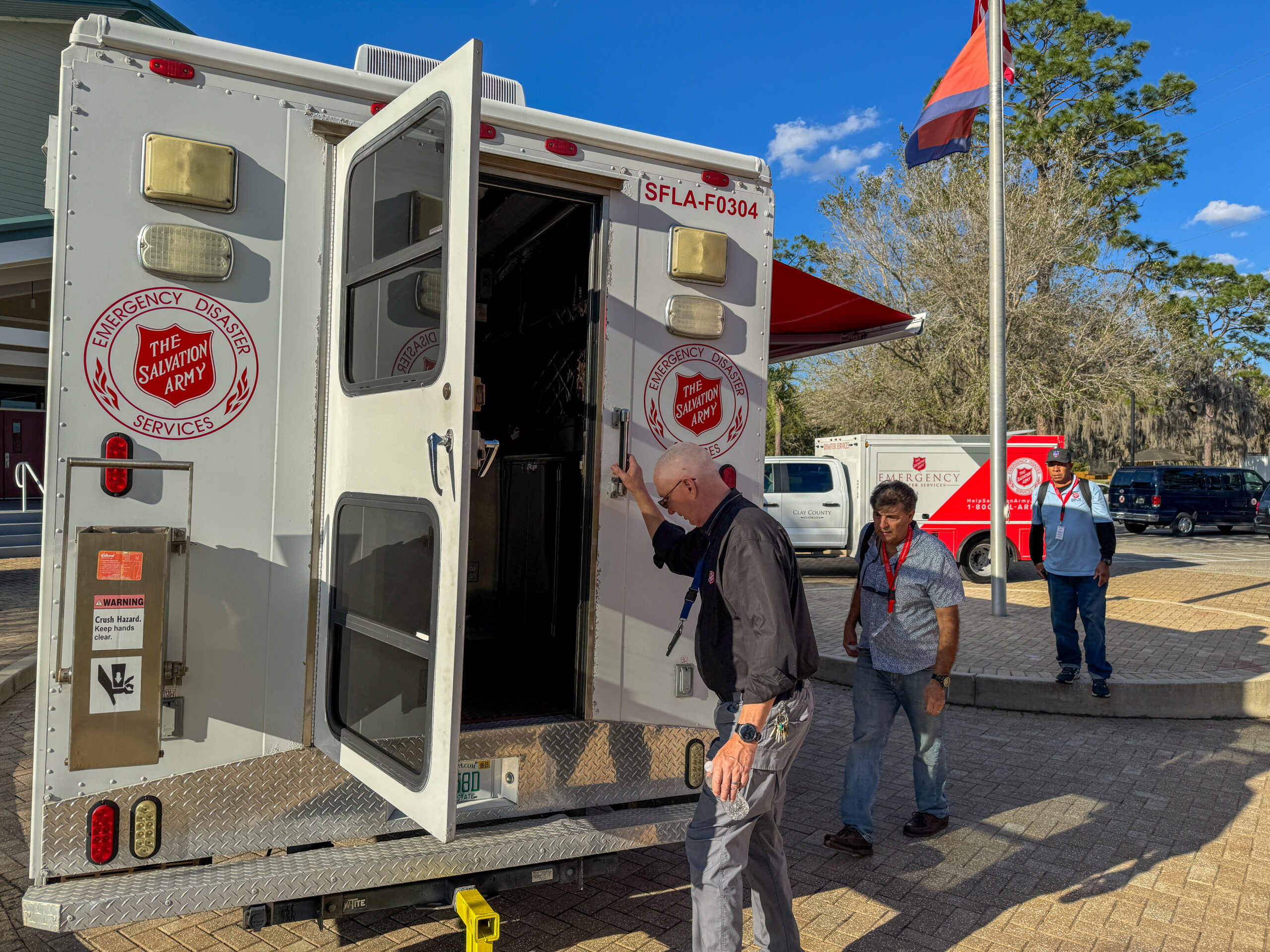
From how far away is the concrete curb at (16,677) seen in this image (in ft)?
22.2

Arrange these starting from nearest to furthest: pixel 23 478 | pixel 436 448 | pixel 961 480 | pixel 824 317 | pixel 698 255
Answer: pixel 436 448 < pixel 698 255 < pixel 824 317 < pixel 23 478 < pixel 961 480

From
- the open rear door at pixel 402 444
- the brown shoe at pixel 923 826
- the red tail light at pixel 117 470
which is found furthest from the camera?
the brown shoe at pixel 923 826

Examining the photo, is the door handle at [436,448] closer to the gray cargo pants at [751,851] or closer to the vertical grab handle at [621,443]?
the vertical grab handle at [621,443]

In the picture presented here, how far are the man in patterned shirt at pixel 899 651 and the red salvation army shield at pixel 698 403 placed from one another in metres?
1.03

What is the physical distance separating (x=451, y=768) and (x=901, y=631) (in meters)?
2.56

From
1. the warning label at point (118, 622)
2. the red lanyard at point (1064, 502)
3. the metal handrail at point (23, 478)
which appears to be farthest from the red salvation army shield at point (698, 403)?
the metal handrail at point (23, 478)

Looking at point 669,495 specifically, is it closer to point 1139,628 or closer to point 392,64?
point 392,64

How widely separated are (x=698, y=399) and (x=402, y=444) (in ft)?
4.47

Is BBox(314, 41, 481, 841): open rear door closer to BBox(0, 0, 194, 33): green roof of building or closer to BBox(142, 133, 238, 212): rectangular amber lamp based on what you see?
BBox(142, 133, 238, 212): rectangular amber lamp

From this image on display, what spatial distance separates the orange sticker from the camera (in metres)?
2.74

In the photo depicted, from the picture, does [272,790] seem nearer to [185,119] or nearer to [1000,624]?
[185,119]

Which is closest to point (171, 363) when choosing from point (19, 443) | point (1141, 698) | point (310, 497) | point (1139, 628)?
point (310, 497)

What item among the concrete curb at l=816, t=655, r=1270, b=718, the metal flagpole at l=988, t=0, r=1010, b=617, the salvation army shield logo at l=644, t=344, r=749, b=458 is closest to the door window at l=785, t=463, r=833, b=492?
the metal flagpole at l=988, t=0, r=1010, b=617

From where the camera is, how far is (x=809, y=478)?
1505 centimetres
